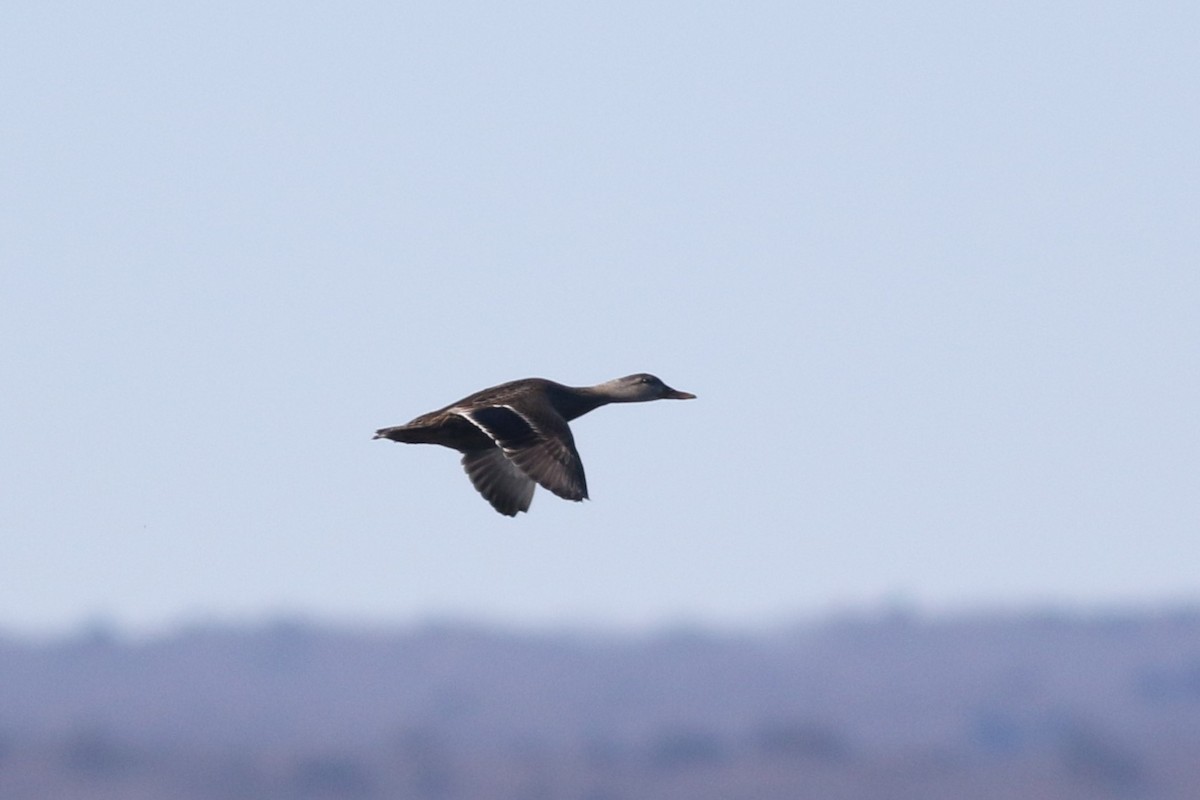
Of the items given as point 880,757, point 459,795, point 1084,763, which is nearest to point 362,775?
point 459,795

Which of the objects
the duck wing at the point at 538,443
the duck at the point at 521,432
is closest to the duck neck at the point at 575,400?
the duck at the point at 521,432

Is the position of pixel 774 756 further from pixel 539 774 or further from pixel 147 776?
pixel 147 776

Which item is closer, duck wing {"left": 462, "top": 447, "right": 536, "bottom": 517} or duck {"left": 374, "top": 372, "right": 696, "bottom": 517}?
duck {"left": 374, "top": 372, "right": 696, "bottom": 517}

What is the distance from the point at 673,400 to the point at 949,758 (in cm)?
16647

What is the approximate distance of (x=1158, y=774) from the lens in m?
194

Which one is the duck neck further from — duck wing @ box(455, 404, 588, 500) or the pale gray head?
duck wing @ box(455, 404, 588, 500)

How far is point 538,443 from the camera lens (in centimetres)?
2777

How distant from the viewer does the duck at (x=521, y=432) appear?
27438mm

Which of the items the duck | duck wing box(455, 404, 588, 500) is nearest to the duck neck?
the duck

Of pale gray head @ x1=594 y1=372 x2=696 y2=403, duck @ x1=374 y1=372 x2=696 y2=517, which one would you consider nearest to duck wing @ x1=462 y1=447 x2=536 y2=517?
A: duck @ x1=374 y1=372 x2=696 y2=517

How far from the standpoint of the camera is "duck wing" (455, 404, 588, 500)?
2712cm

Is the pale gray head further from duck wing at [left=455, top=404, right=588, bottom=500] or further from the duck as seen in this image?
duck wing at [left=455, top=404, right=588, bottom=500]

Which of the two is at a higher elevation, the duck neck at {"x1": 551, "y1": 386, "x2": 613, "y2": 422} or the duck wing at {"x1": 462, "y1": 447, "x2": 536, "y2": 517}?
the duck neck at {"x1": 551, "y1": 386, "x2": 613, "y2": 422}

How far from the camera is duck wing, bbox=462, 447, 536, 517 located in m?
31.2
